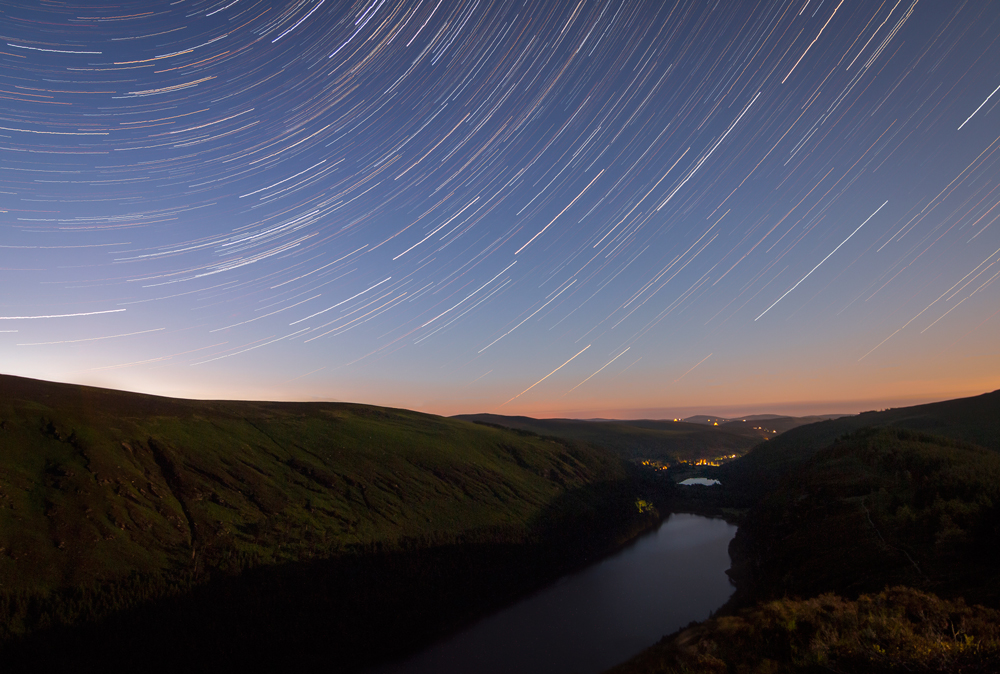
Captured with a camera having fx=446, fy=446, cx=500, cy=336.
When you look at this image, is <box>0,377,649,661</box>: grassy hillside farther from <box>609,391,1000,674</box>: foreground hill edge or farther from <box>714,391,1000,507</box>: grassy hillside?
<box>714,391,1000,507</box>: grassy hillside

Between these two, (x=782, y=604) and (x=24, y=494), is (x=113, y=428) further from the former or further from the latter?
(x=782, y=604)

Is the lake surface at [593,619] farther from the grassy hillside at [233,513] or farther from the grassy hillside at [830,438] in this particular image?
the grassy hillside at [830,438]

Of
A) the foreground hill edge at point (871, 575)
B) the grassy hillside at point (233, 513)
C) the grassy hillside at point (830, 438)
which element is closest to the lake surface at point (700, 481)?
the grassy hillside at point (830, 438)

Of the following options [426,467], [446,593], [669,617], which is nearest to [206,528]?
[446,593]

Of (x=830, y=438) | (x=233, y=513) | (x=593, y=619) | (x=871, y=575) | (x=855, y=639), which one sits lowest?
(x=593, y=619)

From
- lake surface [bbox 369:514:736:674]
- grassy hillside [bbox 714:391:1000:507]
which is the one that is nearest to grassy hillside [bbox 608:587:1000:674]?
lake surface [bbox 369:514:736:674]

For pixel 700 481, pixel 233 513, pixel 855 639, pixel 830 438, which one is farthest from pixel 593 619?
pixel 700 481

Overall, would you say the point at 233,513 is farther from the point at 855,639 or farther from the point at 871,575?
the point at 871,575
